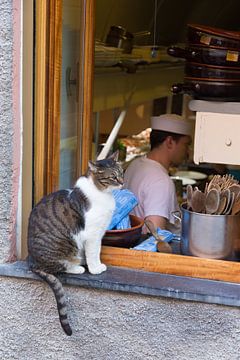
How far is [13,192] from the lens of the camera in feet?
8.46

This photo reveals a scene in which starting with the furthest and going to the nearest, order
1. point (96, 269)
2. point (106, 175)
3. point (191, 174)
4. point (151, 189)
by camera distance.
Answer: point (191, 174) < point (151, 189) < point (96, 269) < point (106, 175)

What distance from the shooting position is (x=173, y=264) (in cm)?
253

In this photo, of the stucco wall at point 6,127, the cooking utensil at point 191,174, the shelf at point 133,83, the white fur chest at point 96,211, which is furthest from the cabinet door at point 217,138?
the cooking utensil at point 191,174

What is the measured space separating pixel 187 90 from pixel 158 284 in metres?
0.94

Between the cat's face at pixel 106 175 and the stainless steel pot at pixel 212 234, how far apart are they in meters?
0.33

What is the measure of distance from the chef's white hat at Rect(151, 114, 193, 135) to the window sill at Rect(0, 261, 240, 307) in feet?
4.08

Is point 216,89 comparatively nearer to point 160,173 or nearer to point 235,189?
point 235,189

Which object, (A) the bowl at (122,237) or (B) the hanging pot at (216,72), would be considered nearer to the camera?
(A) the bowl at (122,237)

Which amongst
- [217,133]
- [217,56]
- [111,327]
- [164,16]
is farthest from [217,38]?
[164,16]

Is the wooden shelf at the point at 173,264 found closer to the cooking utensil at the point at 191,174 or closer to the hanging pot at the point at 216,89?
the hanging pot at the point at 216,89

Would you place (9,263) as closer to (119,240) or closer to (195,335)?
(119,240)

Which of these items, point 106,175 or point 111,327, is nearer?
point 106,175

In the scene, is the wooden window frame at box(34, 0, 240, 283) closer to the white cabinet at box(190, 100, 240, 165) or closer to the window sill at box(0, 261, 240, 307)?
the window sill at box(0, 261, 240, 307)

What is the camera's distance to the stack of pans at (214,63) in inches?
110
